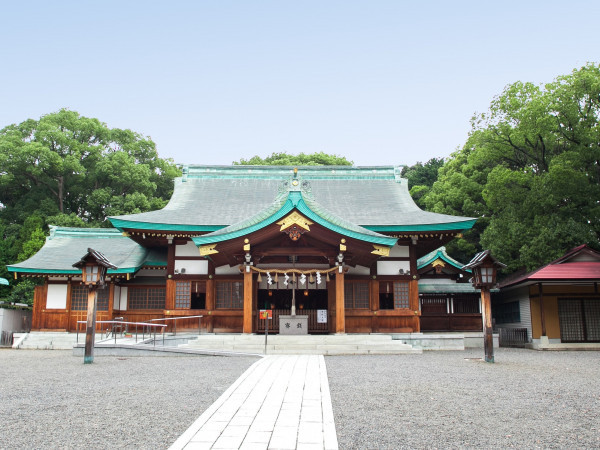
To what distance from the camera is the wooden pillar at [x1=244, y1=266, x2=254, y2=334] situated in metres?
17.8

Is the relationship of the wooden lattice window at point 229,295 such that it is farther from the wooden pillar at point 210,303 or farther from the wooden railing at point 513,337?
the wooden railing at point 513,337

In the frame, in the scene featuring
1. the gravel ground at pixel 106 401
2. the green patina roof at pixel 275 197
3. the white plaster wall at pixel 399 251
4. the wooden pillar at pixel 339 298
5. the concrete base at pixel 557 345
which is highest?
the green patina roof at pixel 275 197

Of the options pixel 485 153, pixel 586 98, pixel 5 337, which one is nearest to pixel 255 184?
pixel 485 153

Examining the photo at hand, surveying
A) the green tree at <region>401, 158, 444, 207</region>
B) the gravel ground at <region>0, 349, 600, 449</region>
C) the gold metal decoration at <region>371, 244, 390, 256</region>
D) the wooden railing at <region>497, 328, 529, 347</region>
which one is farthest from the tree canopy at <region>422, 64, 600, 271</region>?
the green tree at <region>401, 158, 444, 207</region>

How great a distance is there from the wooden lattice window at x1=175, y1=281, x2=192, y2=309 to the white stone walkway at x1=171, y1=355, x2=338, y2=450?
1042 centimetres

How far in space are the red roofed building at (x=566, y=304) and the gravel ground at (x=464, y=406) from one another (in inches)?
356

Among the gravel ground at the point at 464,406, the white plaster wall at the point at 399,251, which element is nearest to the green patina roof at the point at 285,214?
the white plaster wall at the point at 399,251

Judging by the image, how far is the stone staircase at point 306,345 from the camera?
16031 millimetres

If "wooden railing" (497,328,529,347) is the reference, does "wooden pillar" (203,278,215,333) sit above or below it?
above

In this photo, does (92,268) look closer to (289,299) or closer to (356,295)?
(289,299)

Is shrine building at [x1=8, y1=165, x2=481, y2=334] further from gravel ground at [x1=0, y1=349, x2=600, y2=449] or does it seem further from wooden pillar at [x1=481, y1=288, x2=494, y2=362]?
gravel ground at [x1=0, y1=349, x2=600, y2=449]

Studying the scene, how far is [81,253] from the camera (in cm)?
2345

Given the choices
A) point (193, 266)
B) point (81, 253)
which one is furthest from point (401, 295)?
point (81, 253)

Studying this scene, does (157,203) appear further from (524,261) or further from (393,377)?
(393,377)
